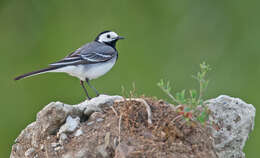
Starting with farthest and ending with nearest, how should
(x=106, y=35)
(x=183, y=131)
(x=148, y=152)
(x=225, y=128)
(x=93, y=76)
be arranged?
(x=106, y=35) < (x=93, y=76) < (x=225, y=128) < (x=183, y=131) < (x=148, y=152)

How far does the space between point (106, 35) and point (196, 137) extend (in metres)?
3.81

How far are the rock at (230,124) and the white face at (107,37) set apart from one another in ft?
10.3

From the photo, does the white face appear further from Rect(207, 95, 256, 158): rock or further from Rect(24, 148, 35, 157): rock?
Rect(24, 148, 35, 157): rock

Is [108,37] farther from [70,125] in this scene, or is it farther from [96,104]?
[70,125]

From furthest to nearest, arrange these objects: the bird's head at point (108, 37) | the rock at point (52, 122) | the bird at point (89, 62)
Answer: the bird's head at point (108, 37) < the bird at point (89, 62) < the rock at point (52, 122)

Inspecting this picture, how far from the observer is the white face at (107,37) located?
6.86m

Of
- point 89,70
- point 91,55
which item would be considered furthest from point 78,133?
point 91,55

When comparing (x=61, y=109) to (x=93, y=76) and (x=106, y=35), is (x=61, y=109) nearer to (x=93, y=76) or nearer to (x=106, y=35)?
(x=93, y=76)

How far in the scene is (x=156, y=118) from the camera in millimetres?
3451

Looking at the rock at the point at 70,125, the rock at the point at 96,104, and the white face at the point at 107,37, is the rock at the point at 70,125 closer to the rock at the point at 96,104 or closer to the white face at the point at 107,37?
the rock at the point at 96,104

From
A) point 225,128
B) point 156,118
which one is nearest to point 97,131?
point 156,118

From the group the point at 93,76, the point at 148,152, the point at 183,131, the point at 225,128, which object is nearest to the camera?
the point at 148,152

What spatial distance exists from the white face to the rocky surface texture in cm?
304

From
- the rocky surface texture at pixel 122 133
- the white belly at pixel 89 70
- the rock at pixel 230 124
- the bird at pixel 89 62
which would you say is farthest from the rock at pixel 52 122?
the white belly at pixel 89 70
